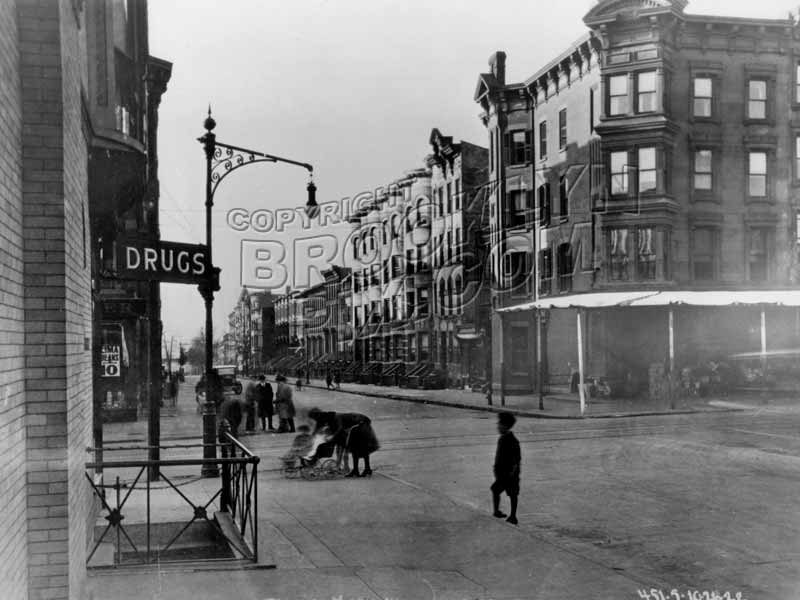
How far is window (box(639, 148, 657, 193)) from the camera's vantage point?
33.8 meters

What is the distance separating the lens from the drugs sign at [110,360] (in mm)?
26406

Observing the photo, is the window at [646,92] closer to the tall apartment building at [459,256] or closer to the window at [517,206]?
the window at [517,206]

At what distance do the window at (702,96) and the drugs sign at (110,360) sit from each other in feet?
85.2

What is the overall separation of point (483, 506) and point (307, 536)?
343 cm

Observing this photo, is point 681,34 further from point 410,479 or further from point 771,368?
point 410,479

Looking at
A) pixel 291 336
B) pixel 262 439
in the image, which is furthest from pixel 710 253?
pixel 291 336

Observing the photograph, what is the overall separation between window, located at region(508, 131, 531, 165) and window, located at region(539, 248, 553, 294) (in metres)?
5.12

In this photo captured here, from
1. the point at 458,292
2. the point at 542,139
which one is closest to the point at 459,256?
the point at 458,292

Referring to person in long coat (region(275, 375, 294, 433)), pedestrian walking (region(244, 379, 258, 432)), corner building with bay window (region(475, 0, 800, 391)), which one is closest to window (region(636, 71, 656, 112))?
corner building with bay window (region(475, 0, 800, 391))

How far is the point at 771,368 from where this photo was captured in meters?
33.5

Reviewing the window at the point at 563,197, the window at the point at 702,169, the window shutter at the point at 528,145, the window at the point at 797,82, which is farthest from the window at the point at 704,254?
the window shutter at the point at 528,145

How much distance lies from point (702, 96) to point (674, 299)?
9877 mm

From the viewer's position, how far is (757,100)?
34.8m

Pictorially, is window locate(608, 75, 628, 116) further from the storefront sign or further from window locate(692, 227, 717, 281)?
the storefront sign
